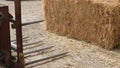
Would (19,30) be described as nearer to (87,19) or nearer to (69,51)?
(69,51)

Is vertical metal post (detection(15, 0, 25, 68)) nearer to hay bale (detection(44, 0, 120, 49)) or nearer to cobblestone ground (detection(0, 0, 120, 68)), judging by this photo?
cobblestone ground (detection(0, 0, 120, 68))

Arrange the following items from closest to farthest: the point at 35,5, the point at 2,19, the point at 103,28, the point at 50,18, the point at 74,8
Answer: the point at 2,19, the point at 103,28, the point at 74,8, the point at 50,18, the point at 35,5

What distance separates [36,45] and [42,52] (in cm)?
42

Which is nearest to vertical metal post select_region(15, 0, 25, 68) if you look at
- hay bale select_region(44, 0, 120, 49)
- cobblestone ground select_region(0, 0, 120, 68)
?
cobblestone ground select_region(0, 0, 120, 68)

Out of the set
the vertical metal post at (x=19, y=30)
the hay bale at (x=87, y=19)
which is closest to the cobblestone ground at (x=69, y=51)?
the hay bale at (x=87, y=19)

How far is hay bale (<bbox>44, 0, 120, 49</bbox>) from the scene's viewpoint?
5.00m

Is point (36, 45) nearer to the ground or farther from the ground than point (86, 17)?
nearer to the ground

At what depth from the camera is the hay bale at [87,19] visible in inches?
197

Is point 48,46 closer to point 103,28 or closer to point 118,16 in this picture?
point 103,28

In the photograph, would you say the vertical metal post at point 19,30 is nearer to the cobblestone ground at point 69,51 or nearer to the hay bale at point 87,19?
the cobblestone ground at point 69,51

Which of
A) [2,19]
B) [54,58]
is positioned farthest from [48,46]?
[2,19]

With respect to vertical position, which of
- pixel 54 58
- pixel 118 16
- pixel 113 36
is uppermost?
pixel 118 16

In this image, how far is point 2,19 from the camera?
12.0ft

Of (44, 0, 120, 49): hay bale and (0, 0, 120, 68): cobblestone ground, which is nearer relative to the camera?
(0, 0, 120, 68): cobblestone ground
